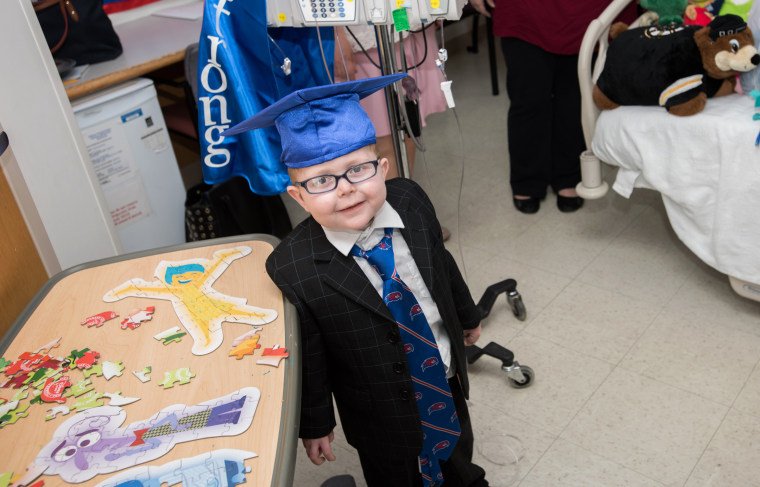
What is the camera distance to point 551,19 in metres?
2.29

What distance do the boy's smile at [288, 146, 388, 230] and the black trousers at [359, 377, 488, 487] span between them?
0.49m

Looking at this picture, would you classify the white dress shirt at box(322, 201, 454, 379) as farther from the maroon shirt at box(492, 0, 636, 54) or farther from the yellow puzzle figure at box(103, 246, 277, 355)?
the maroon shirt at box(492, 0, 636, 54)

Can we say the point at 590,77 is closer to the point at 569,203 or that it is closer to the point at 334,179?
the point at 569,203

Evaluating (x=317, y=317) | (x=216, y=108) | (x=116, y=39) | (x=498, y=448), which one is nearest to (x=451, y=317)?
(x=317, y=317)

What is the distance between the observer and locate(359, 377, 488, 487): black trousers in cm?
138

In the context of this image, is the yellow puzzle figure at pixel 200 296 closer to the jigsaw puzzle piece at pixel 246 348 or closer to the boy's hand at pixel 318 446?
the jigsaw puzzle piece at pixel 246 348

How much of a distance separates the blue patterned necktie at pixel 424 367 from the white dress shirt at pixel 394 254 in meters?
0.01

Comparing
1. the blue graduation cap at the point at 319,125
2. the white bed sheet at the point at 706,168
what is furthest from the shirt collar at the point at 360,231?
the white bed sheet at the point at 706,168

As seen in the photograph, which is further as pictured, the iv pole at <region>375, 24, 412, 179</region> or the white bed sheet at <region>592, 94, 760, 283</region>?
the white bed sheet at <region>592, 94, 760, 283</region>

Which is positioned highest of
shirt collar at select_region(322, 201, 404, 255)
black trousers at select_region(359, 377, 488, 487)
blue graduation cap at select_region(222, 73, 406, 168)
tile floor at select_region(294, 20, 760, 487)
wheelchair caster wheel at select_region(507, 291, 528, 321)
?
blue graduation cap at select_region(222, 73, 406, 168)

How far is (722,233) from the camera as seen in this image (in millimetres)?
1889

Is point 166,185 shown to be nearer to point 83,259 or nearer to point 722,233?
point 83,259

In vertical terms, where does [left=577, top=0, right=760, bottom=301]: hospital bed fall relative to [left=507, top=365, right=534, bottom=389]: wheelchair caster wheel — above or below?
above

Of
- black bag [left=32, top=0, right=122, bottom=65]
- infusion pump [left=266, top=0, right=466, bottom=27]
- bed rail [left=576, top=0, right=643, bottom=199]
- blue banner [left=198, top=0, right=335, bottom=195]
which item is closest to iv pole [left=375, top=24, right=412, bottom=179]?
infusion pump [left=266, top=0, right=466, bottom=27]
